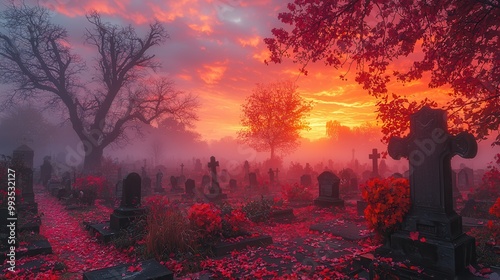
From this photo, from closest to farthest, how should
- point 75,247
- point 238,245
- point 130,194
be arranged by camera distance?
point 238,245, point 75,247, point 130,194

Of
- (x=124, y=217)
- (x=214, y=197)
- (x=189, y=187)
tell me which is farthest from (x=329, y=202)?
(x=189, y=187)

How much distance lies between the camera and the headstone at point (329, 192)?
43.1 feet

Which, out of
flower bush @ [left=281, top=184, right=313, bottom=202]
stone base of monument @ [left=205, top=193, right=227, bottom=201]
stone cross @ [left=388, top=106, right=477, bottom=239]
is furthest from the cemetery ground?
stone base of monument @ [left=205, top=193, right=227, bottom=201]

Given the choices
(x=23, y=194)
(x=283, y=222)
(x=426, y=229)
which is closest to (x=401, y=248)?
(x=426, y=229)

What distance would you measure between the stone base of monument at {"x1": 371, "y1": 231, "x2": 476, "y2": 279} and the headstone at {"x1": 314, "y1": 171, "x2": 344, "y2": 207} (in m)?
7.97

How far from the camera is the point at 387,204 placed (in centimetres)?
550

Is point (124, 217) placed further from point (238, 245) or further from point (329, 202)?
point (329, 202)

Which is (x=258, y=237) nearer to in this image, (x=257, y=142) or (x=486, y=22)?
(x=486, y=22)

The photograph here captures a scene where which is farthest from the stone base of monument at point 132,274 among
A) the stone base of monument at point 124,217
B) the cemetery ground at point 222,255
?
the stone base of monument at point 124,217

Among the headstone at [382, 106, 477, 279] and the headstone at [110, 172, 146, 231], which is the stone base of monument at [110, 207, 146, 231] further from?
the headstone at [382, 106, 477, 279]

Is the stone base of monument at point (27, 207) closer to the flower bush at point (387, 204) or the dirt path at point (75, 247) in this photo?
the dirt path at point (75, 247)

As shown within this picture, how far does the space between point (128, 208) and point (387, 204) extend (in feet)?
25.9

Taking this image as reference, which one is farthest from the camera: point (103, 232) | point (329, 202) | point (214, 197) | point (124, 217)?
point (214, 197)

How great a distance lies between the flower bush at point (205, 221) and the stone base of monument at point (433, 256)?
3945 mm
